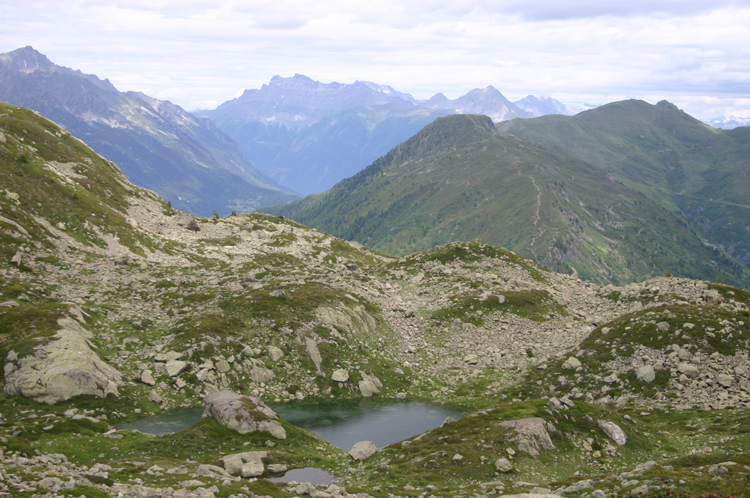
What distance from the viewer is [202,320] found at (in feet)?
207

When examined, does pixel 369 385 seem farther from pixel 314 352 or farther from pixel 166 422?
pixel 166 422

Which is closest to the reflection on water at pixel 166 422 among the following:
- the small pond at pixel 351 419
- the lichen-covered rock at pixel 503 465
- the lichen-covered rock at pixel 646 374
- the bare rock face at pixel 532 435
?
the small pond at pixel 351 419

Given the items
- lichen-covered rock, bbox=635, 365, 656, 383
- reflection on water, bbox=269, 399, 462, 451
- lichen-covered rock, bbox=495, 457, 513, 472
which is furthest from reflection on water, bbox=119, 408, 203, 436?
lichen-covered rock, bbox=635, 365, 656, 383

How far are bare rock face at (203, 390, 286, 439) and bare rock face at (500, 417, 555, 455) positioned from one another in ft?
70.4

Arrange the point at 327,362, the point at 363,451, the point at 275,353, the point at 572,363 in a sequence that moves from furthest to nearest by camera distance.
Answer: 1. the point at 327,362
2. the point at 275,353
3. the point at 572,363
4. the point at 363,451

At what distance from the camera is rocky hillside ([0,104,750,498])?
3241 centimetres

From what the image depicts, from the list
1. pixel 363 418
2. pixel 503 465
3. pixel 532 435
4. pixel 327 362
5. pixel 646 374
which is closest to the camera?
pixel 503 465

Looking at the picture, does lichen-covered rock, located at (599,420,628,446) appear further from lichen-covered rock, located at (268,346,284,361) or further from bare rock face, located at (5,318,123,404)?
bare rock face, located at (5,318,123,404)

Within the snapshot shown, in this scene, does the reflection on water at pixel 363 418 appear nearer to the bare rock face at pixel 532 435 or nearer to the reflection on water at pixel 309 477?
the reflection on water at pixel 309 477

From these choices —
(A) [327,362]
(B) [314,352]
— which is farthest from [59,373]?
(A) [327,362]

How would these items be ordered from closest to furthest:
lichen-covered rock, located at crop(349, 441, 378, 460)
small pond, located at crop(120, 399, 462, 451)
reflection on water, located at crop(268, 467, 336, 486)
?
reflection on water, located at crop(268, 467, 336, 486), lichen-covered rock, located at crop(349, 441, 378, 460), small pond, located at crop(120, 399, 462, 451)

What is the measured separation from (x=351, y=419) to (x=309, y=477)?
67.1 ft

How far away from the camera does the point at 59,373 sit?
140ft

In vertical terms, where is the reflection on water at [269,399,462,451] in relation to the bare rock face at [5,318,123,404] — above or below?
below
